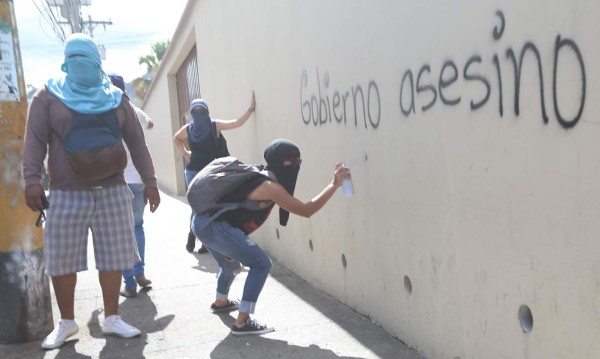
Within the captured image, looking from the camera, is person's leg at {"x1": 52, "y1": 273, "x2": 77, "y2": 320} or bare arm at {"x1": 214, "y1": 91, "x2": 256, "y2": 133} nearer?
person's leg at {"x1": 52, "y1": 273, "x2": 77, "y2": 320}

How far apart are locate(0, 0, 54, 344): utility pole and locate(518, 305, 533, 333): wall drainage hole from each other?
9.30ft

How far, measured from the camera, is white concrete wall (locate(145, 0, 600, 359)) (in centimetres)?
192

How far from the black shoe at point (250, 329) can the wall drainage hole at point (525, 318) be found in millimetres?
1716

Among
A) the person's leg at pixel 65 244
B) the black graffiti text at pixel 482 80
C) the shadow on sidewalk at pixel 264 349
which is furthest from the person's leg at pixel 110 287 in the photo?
the black graffiti text at pixel 482 80

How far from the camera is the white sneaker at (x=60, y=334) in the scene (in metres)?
3.20

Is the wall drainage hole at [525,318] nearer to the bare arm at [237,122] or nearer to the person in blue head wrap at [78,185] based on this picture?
the person in blue head wrap at [78,185]

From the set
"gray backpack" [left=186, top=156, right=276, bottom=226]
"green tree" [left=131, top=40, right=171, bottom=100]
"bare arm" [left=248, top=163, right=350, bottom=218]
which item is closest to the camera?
"bare arm" [left=248, top=163, right=350, bottom=218]

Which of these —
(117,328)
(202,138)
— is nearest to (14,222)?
(117,328)

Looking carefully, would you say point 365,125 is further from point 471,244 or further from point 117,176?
point 117,176

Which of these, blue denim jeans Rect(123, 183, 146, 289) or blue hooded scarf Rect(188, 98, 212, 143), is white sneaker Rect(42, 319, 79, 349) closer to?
blue denim jeans Rect(123, 183, 146, 289)

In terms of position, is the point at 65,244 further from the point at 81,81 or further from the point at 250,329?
the point at 250,329

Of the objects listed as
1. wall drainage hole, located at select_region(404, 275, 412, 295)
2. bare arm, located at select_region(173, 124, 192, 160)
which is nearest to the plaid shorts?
wall drainage hole, located at select_region(404, 275, 412, 295)

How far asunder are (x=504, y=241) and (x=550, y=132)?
0.53m

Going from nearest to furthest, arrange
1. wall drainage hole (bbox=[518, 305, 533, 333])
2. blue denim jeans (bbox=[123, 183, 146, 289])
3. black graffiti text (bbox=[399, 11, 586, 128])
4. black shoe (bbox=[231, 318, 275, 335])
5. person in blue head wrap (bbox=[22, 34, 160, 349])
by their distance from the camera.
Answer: black graffiti text (bbox=[399, 11, 586, 128]), wall drainage hole (bbox=[518, 305, 533, 333]), person in blue head wrap (bbox=[22, 34, 160, 349]), black shoe (bbox=[231, 318, 275, 335]), blue denim jeans (bbox=[123, 183, 146, 289])
